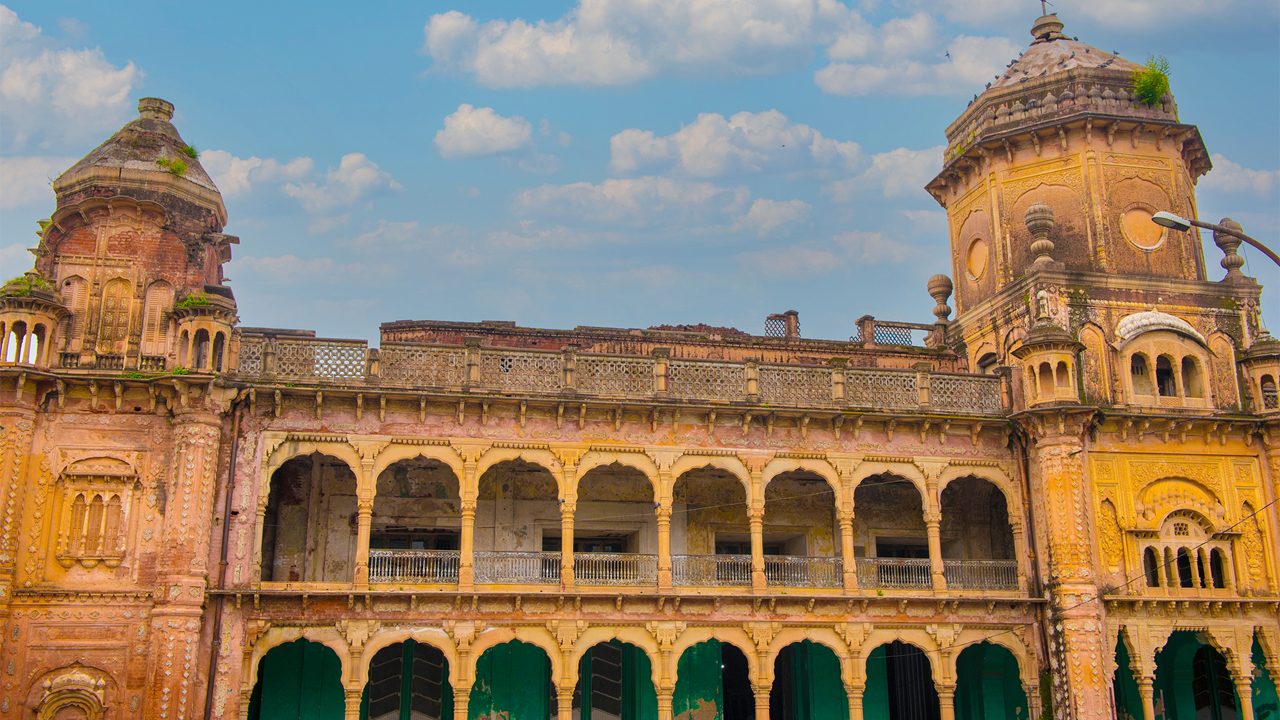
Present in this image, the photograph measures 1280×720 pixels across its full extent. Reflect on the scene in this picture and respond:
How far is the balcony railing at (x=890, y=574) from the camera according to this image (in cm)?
2030

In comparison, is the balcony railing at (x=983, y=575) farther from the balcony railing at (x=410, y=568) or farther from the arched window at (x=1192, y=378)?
the balcony railing at (x=410, y=568)

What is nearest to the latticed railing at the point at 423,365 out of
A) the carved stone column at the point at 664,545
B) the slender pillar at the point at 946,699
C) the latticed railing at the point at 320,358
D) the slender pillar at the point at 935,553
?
the latticed railing at the point at 320,358

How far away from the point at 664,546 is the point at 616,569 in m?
1.19

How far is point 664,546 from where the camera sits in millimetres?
19375

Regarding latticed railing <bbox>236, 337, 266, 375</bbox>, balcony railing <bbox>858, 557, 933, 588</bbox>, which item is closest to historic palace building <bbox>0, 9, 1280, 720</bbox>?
latticed railing <bbox>236, 337, 266, 375</bbox>

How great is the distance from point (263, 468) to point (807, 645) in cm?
1087

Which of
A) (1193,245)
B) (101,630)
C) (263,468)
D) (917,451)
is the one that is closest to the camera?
(101,630)

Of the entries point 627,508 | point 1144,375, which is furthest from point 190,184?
point 1144,375

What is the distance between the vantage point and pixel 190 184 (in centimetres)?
1955

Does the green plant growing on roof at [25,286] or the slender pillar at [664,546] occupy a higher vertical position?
the green plant growing on roof at [25,286]

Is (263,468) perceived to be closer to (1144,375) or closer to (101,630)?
(101,630)

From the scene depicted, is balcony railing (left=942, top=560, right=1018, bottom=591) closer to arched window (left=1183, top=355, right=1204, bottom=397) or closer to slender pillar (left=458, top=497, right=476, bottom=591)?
arched window (left=1183, top=355, right=1204, bottom=397)

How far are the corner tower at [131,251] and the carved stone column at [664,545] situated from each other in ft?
26.1

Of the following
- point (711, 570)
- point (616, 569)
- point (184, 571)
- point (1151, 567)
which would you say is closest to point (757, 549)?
point (711, 570)
